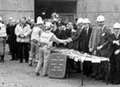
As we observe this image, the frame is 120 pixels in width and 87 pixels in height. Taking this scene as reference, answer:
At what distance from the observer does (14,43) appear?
1489 centimetres

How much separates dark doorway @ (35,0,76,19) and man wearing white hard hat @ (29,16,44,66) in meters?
7.16

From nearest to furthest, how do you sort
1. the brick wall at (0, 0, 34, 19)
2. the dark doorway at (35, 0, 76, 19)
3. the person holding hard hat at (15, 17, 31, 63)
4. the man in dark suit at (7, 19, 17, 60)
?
the person holding hard hat at (15, 17, 31, 63) < the man in dark suit at (7, 19, 17, 60) < the brick wall at (0, 0, 34, 19) < the dark doorway at (35, 0, 76, 19)

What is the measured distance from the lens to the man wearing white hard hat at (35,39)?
12273mm

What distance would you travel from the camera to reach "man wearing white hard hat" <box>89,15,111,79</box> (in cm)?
1066

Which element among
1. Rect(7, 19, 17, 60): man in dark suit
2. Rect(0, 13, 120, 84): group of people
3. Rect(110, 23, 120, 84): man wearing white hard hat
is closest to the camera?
Rect(110, 23, 120, 84): man wearing white hard hat

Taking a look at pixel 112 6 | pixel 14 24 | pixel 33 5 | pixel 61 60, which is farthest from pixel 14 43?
pixel 112 6

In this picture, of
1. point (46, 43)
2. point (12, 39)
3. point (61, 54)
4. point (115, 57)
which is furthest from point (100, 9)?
point (115, 57)

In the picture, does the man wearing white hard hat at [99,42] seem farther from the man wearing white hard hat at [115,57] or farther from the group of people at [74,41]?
the man wearing white hard hat at [115,57]

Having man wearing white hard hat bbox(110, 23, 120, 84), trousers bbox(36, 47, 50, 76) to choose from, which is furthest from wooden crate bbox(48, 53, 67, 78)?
man wearing white hard hat bbox(110, 23, 120, 84)

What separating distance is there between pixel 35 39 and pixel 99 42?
268 centimetres

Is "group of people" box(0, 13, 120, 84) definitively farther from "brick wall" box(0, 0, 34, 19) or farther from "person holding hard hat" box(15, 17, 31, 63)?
"brick wall" box(0, 0, 34, 19)

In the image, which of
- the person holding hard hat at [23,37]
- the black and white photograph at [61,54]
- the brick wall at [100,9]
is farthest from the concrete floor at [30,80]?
the brick wall at [100,9]

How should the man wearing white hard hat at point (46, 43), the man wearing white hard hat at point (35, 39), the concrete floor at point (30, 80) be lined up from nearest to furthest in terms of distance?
the concrete floor at point (30, 80)
the man wearing white hard hat at point (46, 43)
the man wearing white hard hat at point (35, 39)

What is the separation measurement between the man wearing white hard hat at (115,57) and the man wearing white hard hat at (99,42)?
24 centimetres
